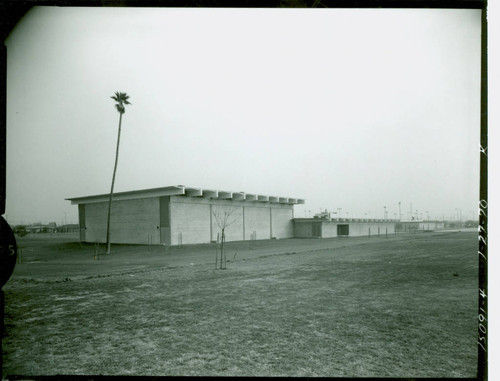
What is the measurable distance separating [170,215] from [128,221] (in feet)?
17.2

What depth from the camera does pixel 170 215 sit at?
30047 millimetres

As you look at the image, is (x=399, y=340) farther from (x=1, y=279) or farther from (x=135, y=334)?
(x=1, y=279)

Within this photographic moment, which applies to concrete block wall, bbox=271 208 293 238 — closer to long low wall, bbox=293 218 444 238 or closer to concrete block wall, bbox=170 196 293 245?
concrete block wall, bbox=170 196 293 245

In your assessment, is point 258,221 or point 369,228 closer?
point 258,221

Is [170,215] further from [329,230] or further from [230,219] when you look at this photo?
[329,230]

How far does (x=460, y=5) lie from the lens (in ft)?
10.7

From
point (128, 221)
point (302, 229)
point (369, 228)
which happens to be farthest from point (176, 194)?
point (369, 228)

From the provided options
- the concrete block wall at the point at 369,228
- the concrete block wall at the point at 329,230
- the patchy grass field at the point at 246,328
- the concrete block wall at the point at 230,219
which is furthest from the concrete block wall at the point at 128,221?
the concrete block wall at the point at 369,228

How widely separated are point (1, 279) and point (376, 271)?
12082mm

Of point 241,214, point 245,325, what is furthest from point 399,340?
point 241,214

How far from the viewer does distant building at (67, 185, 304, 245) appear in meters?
30.5

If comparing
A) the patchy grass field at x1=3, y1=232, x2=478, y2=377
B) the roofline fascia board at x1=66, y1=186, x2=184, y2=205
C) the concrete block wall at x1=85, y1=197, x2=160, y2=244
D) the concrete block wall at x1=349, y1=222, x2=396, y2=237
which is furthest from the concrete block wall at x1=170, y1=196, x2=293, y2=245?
the patchy grass field at x1=3, y1=232, x2=478, y2=377

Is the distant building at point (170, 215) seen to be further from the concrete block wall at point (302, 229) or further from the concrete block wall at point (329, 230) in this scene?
the concrete block wall at point (329, 230)

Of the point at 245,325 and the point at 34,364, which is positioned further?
the point at 245,325
